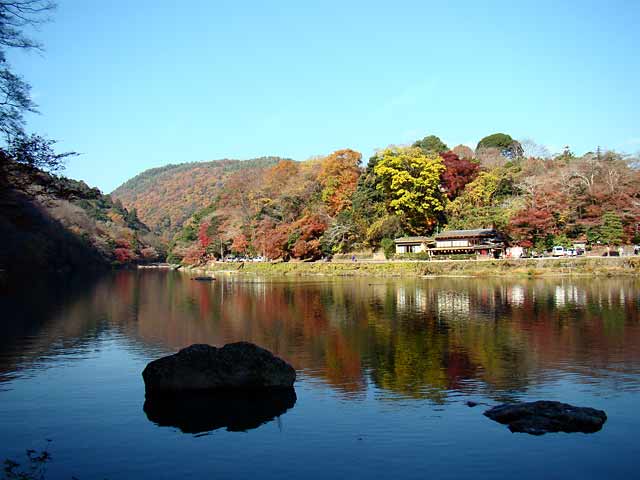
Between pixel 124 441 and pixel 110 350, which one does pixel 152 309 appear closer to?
pixel 110 350

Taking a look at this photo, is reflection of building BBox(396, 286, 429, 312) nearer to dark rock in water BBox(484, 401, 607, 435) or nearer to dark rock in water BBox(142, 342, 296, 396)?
dark rock in water BBox(142, 342, 296, 396)

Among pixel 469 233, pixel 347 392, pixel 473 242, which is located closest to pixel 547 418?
pixel 347 392

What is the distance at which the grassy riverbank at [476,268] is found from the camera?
4394 centimetres

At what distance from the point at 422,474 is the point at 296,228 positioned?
58.8 metres

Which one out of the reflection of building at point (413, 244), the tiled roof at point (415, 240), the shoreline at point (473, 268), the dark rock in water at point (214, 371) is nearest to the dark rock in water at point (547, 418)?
the dark rock in water at point (214, 371)

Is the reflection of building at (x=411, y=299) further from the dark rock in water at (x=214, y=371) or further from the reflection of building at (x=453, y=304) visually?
the dark rock in water at (x=214, y=371)

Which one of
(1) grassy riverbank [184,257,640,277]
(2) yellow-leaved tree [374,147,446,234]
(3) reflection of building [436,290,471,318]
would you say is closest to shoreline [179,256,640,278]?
(1) grassy riverbank [184,257,640,277]

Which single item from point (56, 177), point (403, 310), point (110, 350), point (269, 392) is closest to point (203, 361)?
point (269, 392)

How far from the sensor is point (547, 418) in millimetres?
9414

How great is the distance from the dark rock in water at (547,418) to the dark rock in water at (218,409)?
13.7 ft

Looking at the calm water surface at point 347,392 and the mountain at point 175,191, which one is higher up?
the mountain at point 175,191

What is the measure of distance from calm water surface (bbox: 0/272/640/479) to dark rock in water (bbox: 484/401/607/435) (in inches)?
8.9

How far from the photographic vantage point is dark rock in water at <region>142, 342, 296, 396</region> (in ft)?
37.6

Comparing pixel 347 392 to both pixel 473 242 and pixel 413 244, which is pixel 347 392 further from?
pixel 413 244
